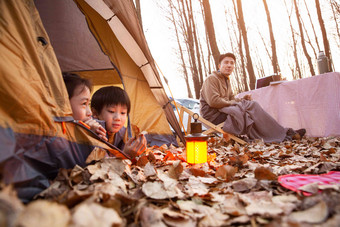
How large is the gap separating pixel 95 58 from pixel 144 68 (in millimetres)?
1030

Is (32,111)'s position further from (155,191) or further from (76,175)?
(155,191)

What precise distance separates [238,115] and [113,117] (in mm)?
2033

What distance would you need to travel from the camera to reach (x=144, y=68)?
273cm

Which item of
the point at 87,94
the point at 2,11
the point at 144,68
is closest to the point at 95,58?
the point at 144,68

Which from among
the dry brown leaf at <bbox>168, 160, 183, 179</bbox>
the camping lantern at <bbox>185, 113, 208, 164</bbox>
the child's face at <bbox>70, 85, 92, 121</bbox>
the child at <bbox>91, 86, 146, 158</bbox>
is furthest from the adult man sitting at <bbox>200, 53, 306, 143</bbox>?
the child's face at <bbox>70, 85, 92, 121</bbox>

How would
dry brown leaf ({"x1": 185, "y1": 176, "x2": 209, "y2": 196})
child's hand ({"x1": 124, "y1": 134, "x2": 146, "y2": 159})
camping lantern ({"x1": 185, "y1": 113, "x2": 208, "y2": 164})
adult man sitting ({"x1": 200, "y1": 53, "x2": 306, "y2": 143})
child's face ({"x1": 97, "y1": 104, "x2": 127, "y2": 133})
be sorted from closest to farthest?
dry brown leaf ({"x1": 185, "y1": 176, "x2": 209, "y2": 196}) → child's hand ({"x1": 124, "y1": 134, "x2": 146, "y2": 159}) → camping lantern ({"x1": 185, "y1": 113, "x2": 208, "y2": 164}) → child's face ({"x1": 97, "y1": 104, "x2": 127, "y2": 133}) → adult man sitting ({"x1": 200, "y1": 53, "x2": 306, "y2": 143})

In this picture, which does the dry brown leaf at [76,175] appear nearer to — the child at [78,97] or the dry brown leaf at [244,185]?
the child at [78,97]

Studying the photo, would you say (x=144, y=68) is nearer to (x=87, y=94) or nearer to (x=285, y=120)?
(x=87, y=94)

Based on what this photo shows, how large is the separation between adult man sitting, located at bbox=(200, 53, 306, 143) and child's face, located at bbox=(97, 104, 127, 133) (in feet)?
6.01

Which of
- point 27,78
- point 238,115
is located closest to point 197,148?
point 27,78

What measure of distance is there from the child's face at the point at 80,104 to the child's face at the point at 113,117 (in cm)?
23

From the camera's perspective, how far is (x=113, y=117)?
184cm

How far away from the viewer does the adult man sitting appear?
3.16m

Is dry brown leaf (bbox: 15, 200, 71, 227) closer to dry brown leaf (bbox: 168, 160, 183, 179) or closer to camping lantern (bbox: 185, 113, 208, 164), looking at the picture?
dry brown leaf (bbox: 168, 160, 183, 179)
